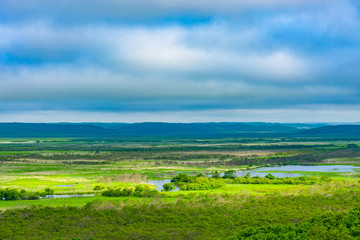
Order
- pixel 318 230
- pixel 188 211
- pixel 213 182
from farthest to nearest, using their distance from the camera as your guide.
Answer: pixel 213 182
pixel 188 211
pixel 318 230

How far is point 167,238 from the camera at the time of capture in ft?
131

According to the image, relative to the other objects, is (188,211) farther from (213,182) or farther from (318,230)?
(213,182)

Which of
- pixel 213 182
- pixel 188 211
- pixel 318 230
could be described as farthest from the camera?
pixel 213 182

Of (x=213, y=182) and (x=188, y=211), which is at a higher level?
(x=213, y=182)

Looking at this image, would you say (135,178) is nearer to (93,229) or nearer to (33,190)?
(33,190)

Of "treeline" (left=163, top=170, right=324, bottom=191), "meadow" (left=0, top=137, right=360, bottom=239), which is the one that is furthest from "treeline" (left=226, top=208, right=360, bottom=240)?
"treeline" (left=163, top=170, right=324, bottom=191)

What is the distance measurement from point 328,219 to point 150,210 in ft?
69.2

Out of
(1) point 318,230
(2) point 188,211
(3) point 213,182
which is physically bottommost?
(2) point 188,211

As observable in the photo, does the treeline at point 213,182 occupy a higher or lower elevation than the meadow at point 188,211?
higher

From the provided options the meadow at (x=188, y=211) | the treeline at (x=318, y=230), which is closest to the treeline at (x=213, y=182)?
the meadow at (x=188, y=211)

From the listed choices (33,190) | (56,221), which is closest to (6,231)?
(56,221)

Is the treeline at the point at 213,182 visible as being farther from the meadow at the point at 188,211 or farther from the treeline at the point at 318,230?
the treeline at the point at 318,230

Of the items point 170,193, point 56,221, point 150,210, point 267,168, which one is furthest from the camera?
point 267,168

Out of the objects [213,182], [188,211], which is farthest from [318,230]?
[213,182]
